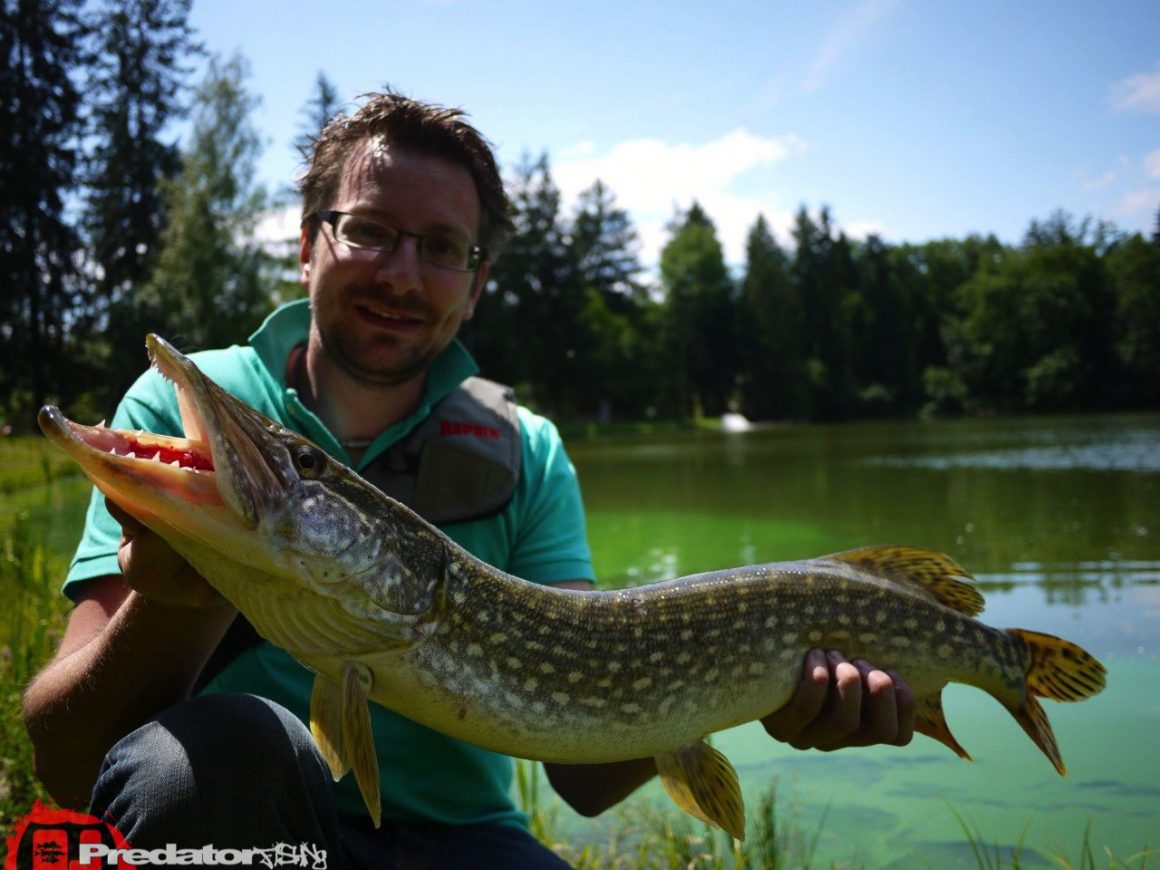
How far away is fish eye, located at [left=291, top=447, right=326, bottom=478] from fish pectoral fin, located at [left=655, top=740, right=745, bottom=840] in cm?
115

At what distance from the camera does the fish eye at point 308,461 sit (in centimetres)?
167

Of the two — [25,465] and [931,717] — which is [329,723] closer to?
[931,717]

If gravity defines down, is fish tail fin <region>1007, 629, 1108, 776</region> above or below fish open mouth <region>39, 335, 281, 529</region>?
below

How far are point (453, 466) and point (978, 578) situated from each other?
642 centimetres

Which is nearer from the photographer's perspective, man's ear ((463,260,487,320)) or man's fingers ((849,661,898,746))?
man's fingers ((849,661,898,746))

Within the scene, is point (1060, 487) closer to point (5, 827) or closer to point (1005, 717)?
point (1005, 717)

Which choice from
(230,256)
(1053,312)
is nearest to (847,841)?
(230,256)

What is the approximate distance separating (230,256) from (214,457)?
89.8ft

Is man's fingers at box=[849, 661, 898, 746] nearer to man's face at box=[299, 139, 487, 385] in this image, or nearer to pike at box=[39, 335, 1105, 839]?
pike at box=[39, 335, 1105, 839]

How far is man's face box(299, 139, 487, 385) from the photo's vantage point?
279 centimetres

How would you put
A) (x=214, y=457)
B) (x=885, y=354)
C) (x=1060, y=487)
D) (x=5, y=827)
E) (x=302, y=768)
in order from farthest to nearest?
(x=885, y=354) → (x=1060, y=487) → (x=5, y=827) → (x=302, y=768) → (x=214, y=457)

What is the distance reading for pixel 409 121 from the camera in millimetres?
2887

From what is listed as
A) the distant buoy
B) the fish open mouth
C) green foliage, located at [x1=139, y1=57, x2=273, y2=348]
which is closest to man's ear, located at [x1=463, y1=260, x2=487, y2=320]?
the fish open mouth

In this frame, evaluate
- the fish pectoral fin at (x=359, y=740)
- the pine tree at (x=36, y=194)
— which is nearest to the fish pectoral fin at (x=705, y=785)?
the fish pectoral fin at (x=359, y=740)
